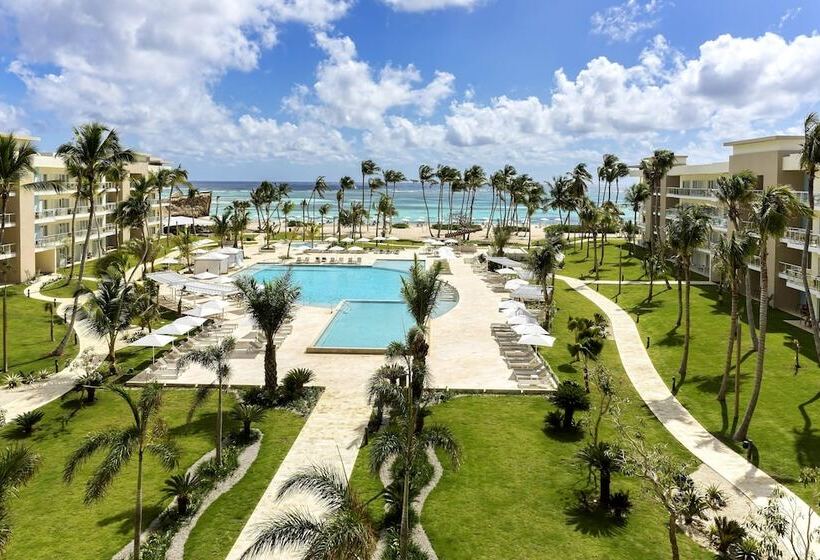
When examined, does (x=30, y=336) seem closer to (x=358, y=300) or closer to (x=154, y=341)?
(x=154, y=341)

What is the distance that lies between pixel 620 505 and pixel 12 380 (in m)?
28.4

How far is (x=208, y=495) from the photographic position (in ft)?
60.3

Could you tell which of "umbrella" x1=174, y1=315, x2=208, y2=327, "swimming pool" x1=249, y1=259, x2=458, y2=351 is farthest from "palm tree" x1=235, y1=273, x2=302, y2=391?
"umbrella" x1=174, y1=315, x2=208, y2=327

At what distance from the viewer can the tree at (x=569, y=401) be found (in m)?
23.7

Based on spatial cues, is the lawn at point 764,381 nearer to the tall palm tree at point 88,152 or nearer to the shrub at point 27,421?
the shrub at point 27,421

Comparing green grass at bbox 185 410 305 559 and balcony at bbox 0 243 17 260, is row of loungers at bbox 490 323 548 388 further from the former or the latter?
balcony at bbox 0 243 17 260

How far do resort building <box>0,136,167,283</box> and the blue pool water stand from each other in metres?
20.5

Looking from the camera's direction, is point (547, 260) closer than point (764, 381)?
No

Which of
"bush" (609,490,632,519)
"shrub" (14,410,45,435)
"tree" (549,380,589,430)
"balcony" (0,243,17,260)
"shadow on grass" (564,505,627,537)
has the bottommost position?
"shadow on grass" (564,505,627,537)

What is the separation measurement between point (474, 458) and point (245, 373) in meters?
14.3

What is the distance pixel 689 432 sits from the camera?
23719 millimetres

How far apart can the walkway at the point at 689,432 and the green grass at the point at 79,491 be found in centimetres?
1839

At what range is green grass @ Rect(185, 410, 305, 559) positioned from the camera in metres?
15.8

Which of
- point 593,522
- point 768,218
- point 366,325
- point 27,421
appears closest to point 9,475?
point 27,421
